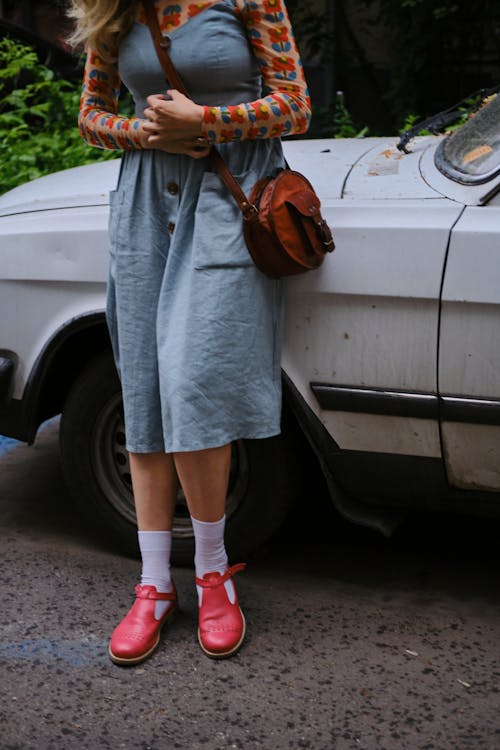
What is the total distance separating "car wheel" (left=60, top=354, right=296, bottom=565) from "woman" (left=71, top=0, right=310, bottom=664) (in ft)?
0.91

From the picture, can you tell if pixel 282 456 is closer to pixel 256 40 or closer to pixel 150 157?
pixel 150 157

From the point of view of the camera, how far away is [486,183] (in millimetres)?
2701

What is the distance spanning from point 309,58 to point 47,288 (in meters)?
6.44

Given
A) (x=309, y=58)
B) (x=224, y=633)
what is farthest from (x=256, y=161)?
(x=309, y=58)

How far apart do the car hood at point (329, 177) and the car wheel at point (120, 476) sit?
1.81ft

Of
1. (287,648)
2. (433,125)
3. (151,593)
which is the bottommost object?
(287,648)

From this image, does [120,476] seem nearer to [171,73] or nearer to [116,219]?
[116,219]

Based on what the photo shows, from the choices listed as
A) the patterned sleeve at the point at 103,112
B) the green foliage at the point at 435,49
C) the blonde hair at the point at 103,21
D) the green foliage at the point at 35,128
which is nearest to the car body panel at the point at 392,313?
the patterned sleeve at the point at 103,112

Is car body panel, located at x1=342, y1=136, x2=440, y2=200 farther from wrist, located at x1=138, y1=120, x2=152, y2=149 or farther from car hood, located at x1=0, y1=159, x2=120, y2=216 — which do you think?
car hood, located at x1=0, y1=159, x2=120, y2=216

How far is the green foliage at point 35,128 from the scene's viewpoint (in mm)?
5797

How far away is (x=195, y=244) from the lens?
2.60 meters

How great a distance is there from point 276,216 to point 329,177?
18.5 inches

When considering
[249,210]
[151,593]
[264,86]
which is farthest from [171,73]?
[151,593]

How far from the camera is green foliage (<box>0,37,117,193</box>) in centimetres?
580
